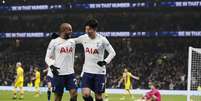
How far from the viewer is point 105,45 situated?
13.3m

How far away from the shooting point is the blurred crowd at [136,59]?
4750 centimetres

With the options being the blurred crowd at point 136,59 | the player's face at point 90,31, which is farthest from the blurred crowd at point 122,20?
the player's face at point 90,31

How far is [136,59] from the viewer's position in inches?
1992

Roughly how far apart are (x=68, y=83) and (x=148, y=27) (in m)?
35.5

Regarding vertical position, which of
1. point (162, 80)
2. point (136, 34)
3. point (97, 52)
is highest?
point (97, 52)

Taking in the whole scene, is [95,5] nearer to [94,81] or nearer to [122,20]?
[122,20]

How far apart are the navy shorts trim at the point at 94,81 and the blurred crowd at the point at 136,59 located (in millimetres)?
32589

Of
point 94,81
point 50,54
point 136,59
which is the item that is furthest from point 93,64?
point 136,59

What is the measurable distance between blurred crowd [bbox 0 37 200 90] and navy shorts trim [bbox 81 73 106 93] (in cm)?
3259

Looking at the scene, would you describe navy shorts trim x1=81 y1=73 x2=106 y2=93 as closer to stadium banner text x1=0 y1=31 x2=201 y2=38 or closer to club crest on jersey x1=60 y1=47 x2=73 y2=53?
club crest on jersey x1=60 y1=47 x2=73 y2=53

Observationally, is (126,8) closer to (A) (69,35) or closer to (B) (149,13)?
(B) (149,13)

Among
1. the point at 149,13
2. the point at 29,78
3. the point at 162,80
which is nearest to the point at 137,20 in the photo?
the point at 149,13

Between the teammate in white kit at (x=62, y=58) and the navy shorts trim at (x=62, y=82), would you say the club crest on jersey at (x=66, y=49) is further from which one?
the navy shorts trim at (x=62, y=82)

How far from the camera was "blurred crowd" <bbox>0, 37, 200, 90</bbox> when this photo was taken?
4750 centimetres
